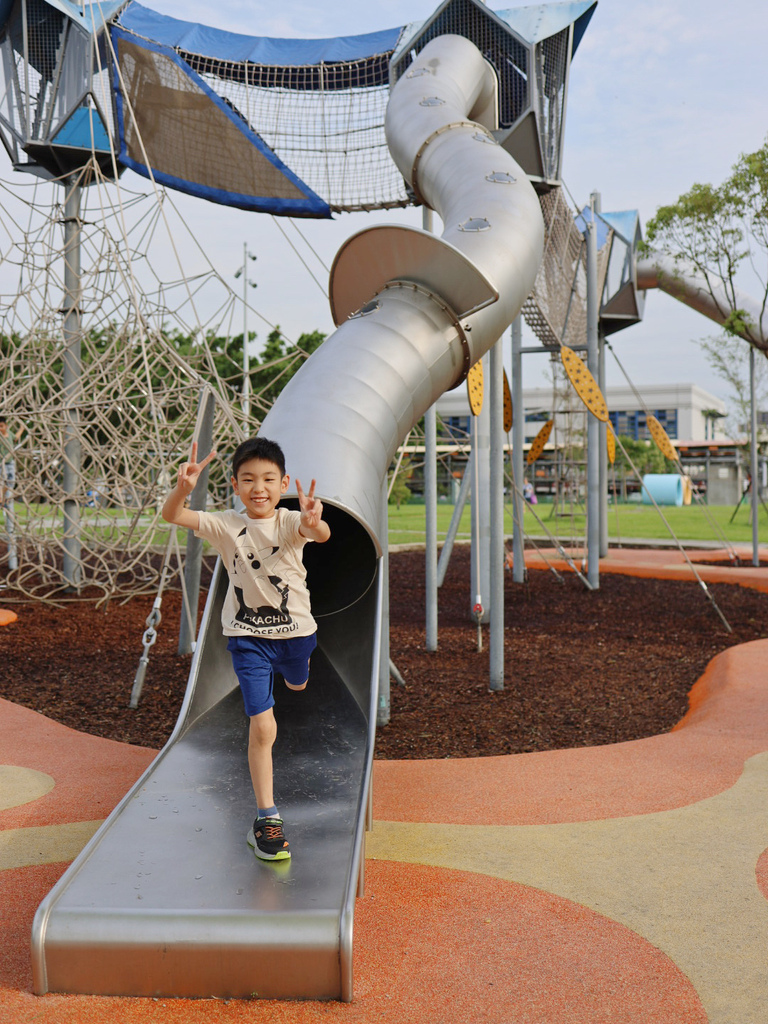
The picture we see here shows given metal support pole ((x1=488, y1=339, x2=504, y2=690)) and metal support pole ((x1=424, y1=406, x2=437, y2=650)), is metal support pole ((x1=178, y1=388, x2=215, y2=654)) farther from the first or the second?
metal support pole ((x1=488, y1=339, x2=504, y2=690))

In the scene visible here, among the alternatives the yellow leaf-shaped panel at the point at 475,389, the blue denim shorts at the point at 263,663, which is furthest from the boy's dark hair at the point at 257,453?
the yellow leaf-shaped panel at the point at 475,389

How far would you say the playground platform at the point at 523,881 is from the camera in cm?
257

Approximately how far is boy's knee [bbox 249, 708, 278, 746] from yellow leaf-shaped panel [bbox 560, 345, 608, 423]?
8.61m

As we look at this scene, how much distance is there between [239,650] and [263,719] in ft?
0.87

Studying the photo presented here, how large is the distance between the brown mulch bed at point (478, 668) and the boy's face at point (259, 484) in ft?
8.67

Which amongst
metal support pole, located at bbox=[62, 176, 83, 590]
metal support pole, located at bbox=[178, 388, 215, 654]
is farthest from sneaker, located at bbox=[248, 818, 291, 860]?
metal support pole, located at bbox=[62, 176, 83, 590]

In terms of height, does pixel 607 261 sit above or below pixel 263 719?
above

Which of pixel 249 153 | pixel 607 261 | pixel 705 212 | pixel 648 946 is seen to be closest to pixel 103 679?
pixel 648 946

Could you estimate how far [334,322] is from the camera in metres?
5.93

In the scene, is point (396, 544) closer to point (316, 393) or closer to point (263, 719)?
point (316, 393)

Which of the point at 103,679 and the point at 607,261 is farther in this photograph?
the point at 607,261

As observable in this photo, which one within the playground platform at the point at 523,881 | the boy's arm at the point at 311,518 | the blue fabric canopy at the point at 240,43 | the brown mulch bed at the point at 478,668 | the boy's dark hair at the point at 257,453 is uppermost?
the blue fabric canopy at the point at 240,43

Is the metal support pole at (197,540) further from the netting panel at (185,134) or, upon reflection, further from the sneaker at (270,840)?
the netting panel at (185,134)

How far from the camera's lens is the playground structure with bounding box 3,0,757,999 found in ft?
8.58
